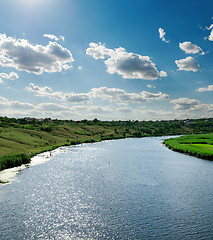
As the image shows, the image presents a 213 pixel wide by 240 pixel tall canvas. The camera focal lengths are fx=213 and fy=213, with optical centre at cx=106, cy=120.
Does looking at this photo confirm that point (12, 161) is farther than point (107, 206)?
Yes

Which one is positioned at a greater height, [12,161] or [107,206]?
[12,161]

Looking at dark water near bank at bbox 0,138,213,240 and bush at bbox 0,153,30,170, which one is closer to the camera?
dark water near bank at bbox 0,138,213,240

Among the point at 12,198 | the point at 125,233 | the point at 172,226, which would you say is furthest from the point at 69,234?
the point at 12,198

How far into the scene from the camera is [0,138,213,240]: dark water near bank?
2002cm

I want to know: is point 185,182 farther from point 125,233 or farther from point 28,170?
point 28,170

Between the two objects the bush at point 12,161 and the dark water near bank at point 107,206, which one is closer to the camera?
the dark water near bank at point 107,206

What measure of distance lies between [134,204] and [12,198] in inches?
628

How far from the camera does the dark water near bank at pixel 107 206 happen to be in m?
20.0

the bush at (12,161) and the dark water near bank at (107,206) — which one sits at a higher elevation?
the bush at (12,161)

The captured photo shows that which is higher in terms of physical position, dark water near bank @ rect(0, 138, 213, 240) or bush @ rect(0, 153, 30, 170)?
bush @ rect(0, 153, 30, 170)

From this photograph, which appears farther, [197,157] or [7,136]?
[7,136]

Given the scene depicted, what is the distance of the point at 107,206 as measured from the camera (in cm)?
2634

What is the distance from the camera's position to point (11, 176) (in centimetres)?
3897

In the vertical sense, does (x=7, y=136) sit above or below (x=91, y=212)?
above
